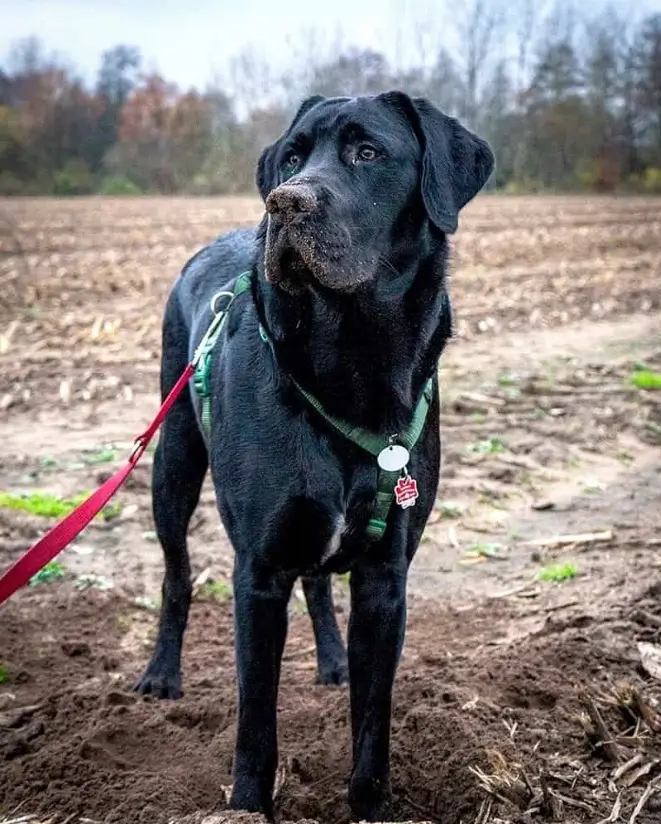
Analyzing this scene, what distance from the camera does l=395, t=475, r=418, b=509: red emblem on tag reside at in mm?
3188

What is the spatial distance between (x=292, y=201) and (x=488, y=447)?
4.79m

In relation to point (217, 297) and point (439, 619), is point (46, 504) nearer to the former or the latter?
point (439, 619)

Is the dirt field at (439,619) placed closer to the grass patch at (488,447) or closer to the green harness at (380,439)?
the grass patch at (488,447)

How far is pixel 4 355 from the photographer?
1026 cm

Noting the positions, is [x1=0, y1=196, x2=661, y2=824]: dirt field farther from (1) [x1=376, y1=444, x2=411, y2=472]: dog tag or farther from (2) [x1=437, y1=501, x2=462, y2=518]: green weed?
(1) [x1=376, y1=444, x2=411, y2=472]: dog tag

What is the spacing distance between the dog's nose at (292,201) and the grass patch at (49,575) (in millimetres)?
3164

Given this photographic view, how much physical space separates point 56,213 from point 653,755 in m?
30.4

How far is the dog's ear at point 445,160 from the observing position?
331 cm

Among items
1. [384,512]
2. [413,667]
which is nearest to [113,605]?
[413,667]

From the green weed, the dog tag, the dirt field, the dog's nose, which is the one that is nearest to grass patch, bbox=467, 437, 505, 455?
the dirt field

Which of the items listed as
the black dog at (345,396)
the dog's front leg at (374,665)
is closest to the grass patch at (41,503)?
the black dog at (345,396)

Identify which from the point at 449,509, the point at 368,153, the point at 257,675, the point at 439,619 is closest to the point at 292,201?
the point at 368,153

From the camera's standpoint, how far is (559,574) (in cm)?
544

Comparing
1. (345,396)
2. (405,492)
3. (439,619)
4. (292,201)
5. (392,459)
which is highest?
(292,201)
